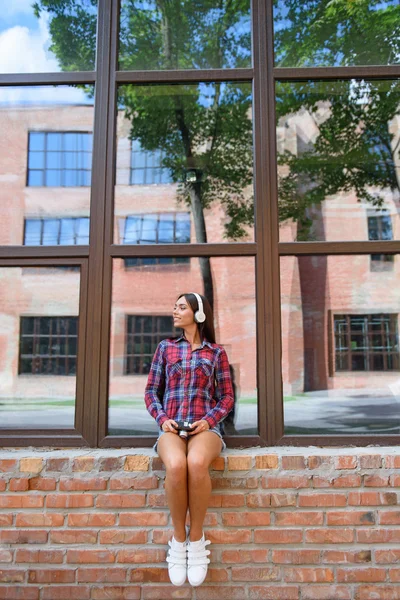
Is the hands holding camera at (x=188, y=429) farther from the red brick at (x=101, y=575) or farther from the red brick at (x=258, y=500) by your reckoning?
the red brick at (x=101, y=575)

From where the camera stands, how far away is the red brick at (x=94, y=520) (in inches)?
80.9

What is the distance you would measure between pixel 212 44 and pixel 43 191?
Answer: 177 cm

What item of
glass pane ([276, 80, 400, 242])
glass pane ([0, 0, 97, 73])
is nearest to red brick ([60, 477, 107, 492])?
glass pane ([276, 80, 400, 242])

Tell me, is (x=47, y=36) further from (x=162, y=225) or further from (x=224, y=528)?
(x=224, y=528)

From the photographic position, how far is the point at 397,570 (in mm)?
2008

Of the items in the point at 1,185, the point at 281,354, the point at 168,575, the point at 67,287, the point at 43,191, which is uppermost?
the point at 43,191

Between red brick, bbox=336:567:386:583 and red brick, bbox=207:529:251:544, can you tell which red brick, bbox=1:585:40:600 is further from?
red brick, bbox=336:567:386:583

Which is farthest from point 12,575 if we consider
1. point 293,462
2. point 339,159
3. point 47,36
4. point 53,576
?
point 339,159

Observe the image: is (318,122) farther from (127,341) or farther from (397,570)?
(397,570)

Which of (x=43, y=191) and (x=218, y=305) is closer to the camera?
(x=43, y=191)

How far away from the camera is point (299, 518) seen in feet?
6.70

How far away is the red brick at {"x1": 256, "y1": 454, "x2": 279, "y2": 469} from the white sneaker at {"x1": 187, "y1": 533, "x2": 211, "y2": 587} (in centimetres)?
41

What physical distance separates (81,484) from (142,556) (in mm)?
425

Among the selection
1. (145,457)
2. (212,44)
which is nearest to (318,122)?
(212,44)
